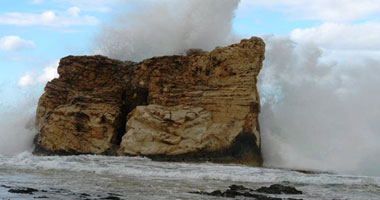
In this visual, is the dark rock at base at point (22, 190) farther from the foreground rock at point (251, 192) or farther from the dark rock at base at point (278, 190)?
the dark rock at base at point (278, 190)

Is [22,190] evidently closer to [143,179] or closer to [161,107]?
[143,179]

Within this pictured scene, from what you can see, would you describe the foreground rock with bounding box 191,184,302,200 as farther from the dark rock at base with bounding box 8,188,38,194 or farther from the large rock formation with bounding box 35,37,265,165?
the large rock formation with bounding box 35,37,265,165

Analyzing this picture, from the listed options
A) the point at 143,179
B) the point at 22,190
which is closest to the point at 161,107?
the point at 143,179

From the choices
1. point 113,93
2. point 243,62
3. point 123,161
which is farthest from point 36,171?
point 243,62

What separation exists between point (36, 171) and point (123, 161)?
401cm

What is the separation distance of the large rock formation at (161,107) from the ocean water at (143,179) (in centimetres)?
114

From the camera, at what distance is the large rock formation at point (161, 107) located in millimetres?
23156

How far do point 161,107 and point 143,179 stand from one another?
6.73 m

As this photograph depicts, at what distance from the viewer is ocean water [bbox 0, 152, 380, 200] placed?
1453 cm

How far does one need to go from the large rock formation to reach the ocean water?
3.73ft

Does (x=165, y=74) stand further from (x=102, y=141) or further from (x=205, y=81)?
(x=102, y=141)

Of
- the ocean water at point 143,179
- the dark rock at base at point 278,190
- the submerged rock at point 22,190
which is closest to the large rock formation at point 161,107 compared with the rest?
the ocean water at point 143,179

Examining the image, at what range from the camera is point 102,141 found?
82.3ft

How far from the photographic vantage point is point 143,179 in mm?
18031
